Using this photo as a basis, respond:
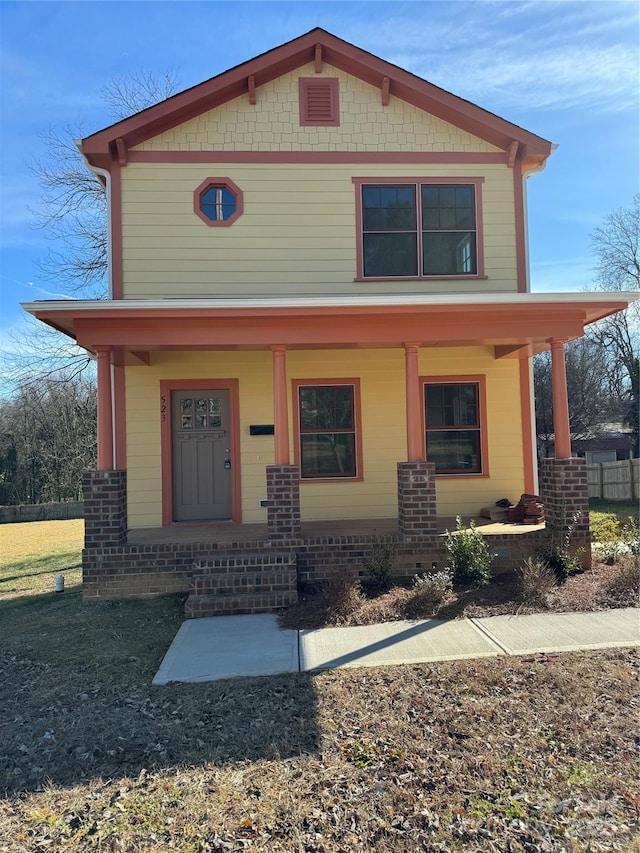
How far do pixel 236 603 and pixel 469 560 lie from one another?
8.95 ft

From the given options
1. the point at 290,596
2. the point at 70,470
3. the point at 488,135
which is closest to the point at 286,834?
the point at 290,596

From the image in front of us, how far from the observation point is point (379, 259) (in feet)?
29.1

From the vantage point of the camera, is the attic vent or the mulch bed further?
the attic vent

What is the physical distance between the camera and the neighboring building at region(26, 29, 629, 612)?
8484 mm

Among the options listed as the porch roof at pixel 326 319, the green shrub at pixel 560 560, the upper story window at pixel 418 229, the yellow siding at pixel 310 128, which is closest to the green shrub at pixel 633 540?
the green shrub at pixel 560 560

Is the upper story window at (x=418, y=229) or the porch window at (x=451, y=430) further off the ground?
the upper story window at (x=418, y=229)

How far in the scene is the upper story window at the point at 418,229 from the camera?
8.84 meters

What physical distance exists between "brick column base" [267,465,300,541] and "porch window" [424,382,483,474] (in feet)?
9.36

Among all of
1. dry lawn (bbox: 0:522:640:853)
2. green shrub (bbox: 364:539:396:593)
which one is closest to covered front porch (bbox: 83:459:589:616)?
green shrub (bbox: 364:539:396:593)

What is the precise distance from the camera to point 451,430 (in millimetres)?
9016

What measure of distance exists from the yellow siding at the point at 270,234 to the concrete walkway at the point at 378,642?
507 cm

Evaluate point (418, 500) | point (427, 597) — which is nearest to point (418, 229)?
point (418, 500)

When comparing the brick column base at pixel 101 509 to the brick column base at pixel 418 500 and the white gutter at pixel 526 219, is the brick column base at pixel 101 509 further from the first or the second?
the white gutter at pixel 526 219

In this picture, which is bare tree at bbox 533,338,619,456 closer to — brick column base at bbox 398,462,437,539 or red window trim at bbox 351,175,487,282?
red window trim at bbox 351,175,487,282
